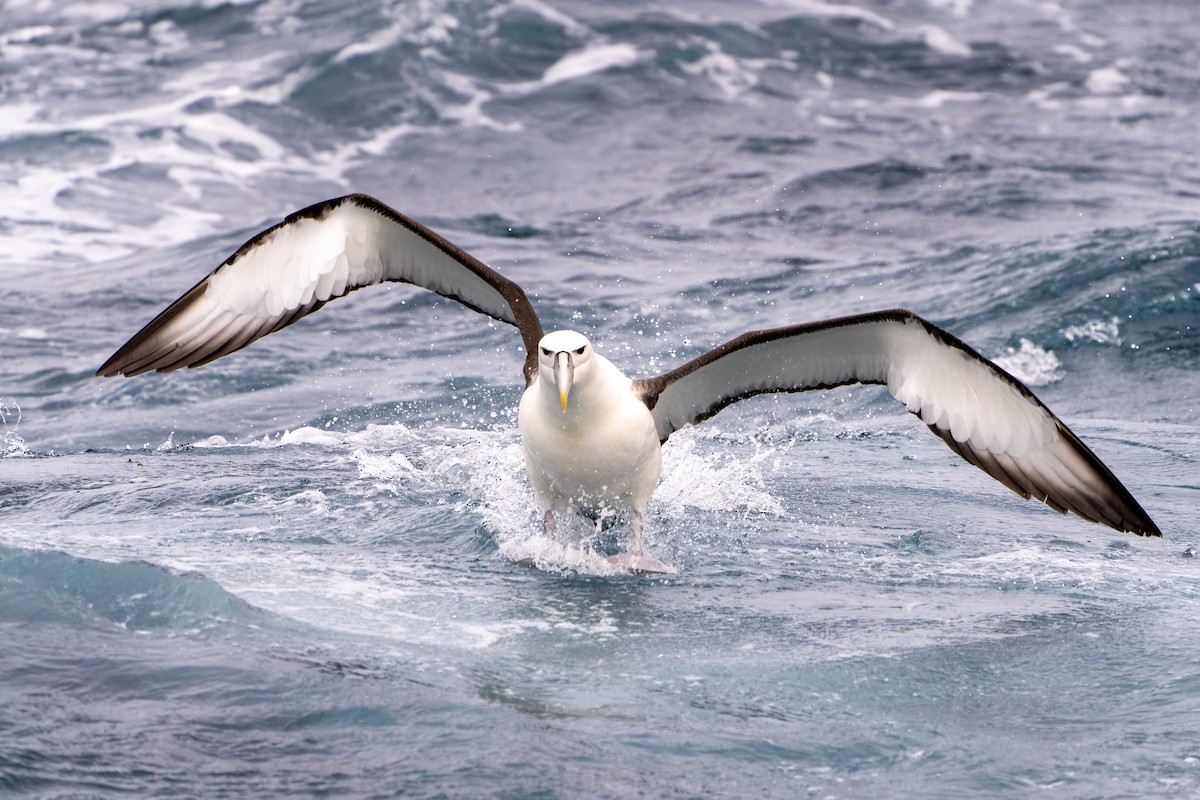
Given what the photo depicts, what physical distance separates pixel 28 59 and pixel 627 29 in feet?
35.6

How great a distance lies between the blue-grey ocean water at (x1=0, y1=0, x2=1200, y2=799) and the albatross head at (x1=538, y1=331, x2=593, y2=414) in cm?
103

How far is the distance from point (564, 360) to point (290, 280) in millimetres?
2415

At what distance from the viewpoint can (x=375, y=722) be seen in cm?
568

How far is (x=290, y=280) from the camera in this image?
923 cm

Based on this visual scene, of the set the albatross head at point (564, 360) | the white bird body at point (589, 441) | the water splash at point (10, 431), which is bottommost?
the water splash at point (10, 431)

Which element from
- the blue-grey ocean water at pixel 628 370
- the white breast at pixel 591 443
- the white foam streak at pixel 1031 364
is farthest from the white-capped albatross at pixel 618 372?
the white foam streak at pixel 1031 364

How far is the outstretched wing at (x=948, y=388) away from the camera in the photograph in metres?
8.15

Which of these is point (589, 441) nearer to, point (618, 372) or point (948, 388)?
point (618, 372)

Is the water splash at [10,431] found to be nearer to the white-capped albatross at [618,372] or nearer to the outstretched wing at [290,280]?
the outstretched wing at [290,280]

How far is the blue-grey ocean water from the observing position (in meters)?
5.72

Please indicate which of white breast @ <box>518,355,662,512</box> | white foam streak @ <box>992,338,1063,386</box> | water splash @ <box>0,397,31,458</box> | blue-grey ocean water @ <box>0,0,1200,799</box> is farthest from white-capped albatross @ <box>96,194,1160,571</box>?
white foam streak @ <box>992,338,1063,386</box>

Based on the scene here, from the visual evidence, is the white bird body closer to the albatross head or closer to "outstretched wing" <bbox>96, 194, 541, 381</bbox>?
the albatross head

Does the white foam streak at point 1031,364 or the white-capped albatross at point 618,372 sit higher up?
the white-capped albatross at point 618,372

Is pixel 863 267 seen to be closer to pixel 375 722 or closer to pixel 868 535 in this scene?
pixel 868 535
